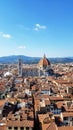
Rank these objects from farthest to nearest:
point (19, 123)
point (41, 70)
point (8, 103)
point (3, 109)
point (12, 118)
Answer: point (41, 70), point (8, 103), point (3, 109), point (12, 118), point (19, 123)

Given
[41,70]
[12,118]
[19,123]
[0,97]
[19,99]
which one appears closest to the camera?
[19,123]

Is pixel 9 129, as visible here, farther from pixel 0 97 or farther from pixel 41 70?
pixel 41 70

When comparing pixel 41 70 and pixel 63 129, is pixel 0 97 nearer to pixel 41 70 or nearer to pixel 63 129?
pixel 63 129

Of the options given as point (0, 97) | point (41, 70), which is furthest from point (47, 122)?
point (41, 70)

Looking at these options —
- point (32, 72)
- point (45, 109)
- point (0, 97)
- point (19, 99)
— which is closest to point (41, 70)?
point (32, 72)

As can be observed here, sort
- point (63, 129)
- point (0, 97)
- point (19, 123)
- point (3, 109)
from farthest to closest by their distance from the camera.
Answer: point (0, 97) < point (3, 109) < point (19, 123) < point (63, 129)

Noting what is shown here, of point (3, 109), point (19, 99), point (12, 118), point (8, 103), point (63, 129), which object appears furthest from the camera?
point (19, 99)

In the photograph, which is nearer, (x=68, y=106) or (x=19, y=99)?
(x=68, y=106)
